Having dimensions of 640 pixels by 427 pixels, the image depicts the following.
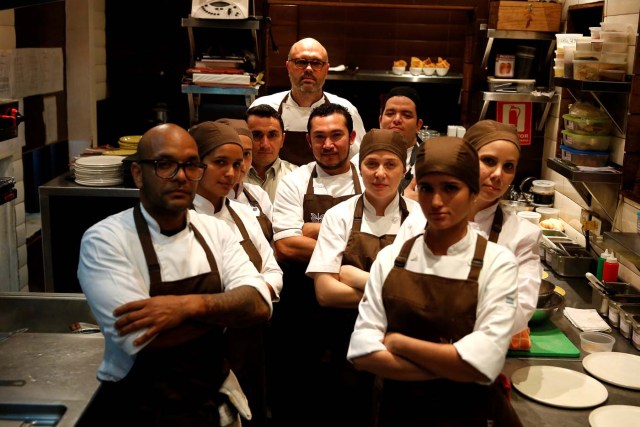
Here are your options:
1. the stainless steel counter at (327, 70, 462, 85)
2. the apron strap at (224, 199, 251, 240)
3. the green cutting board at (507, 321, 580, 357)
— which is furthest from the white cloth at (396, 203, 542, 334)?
the stainless steel counter at (327, 70, 462, 85)

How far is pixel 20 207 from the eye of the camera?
4.36 meters

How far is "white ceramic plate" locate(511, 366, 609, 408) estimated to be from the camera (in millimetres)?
2246

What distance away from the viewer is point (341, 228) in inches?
98.5

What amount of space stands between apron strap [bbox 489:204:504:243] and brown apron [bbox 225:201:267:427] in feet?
2.64

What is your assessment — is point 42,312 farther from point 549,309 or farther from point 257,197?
point 549,309

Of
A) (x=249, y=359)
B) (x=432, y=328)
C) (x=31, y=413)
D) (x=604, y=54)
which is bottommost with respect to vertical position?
(x=249, y=359)

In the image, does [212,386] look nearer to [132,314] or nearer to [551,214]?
[132,314]

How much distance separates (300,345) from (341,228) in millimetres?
1042

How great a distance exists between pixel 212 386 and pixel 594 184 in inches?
90.1

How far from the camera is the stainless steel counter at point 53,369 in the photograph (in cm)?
198

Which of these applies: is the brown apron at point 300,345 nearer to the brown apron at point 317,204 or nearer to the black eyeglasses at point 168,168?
the brown apron at point 317,204

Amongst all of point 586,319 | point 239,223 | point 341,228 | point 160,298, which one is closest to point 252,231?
point 239,223

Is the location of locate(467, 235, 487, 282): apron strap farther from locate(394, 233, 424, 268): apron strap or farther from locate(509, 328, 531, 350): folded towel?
locate(509, 328, 531, 350): folded towel

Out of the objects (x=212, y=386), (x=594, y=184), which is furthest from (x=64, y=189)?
(x=594, y=184)
